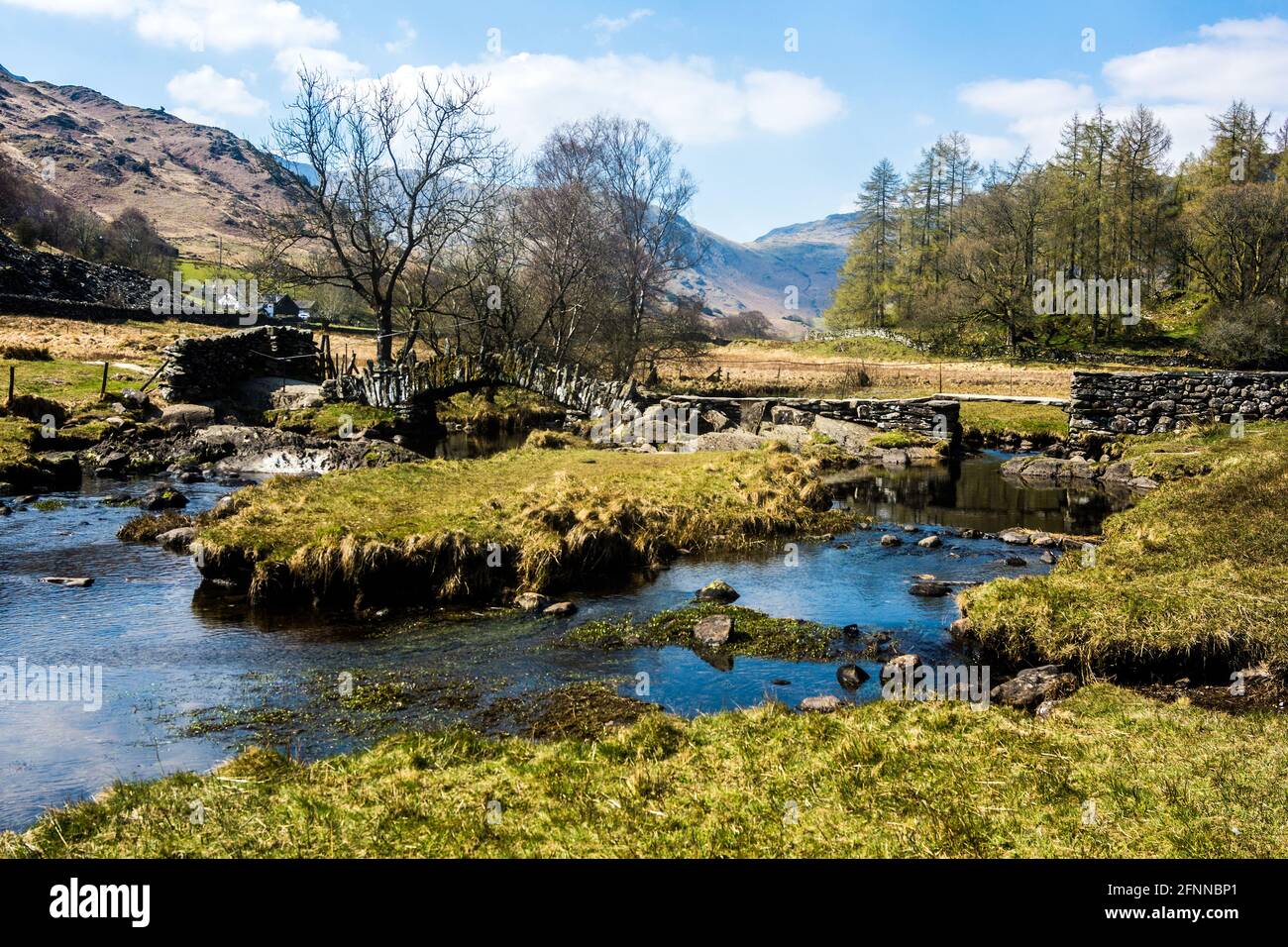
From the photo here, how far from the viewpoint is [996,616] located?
13227mm

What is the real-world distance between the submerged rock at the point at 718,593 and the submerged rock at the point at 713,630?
56.0 inches

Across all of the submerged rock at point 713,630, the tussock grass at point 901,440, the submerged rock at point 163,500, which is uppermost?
the tussock grass at point 901,440

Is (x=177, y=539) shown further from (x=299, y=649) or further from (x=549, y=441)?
(x=549, y=441)

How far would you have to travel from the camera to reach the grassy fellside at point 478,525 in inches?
627

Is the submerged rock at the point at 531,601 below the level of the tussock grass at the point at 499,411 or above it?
below

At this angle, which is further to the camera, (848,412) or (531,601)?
(848,412)

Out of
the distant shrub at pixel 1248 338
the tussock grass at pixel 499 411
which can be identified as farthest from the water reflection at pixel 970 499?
the distant shrub at pixel 1248 338

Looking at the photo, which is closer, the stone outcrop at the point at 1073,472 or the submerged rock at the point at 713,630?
the submerged rock at the point at 713,630

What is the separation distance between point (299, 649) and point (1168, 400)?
31405 millimetres

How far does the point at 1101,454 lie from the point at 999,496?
8180mm

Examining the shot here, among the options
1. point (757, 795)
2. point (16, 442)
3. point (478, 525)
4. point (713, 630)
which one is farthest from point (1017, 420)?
point (16, 442)

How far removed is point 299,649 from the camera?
13430 millimetres

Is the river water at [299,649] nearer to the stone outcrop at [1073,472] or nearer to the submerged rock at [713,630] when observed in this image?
the submerged rock at [713,630]
